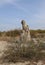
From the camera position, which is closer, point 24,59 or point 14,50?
point 24,59

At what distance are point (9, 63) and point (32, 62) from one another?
0.98 metres

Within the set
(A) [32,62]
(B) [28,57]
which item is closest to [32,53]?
(B) [28,57]

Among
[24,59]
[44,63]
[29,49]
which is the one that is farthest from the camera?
[29,49]

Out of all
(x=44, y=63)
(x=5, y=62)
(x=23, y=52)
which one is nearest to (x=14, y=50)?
(x=23, y=52)

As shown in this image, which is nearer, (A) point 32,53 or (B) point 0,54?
(A) point 32,53

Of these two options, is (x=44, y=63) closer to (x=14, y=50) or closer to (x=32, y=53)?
(x=32, y=53)

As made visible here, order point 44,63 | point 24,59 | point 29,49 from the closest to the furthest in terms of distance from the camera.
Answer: point 44,63 < point 24,59 < point 29,49

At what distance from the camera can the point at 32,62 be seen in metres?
8.40

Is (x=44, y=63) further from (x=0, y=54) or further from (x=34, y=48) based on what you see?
(x=0, y=54)

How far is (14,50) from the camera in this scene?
31.4 ft

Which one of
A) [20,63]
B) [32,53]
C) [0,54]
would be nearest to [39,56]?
[32,53]

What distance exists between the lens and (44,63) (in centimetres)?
828

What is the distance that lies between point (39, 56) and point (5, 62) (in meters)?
1.62

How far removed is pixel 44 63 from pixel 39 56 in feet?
2.78
